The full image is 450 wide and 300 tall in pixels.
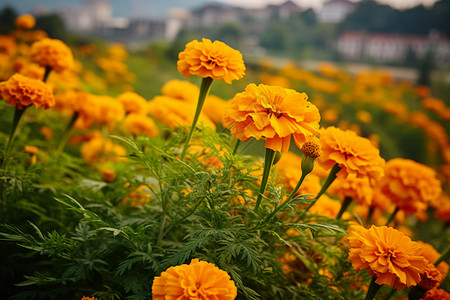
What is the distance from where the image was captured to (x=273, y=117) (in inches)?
29.4

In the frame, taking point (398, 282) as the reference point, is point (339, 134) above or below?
above

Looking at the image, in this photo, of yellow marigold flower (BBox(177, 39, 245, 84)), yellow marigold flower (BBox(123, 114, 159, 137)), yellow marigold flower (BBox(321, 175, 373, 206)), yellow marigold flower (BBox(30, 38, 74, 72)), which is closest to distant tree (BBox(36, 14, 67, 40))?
yellow marigold flower (BBox(30, 38, 74, 72))

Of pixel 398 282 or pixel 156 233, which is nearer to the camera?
pixel 398 282

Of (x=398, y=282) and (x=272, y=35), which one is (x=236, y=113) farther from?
(x=272, y=35)

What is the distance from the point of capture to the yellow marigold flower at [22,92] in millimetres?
1061

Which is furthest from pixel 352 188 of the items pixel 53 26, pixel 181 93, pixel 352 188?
pixel 53 26

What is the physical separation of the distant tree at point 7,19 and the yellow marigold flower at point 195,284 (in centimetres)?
966

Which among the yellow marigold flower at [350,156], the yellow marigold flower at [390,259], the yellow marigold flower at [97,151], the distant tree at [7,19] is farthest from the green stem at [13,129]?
the distant tree at [7,19]

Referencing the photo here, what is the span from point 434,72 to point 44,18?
45.9 ft

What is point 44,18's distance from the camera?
10.1 meters

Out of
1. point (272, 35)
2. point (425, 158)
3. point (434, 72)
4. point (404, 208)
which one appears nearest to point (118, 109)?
point (404, 208)

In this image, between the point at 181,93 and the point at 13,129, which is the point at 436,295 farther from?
the point at 13,129

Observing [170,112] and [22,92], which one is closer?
[22,92]

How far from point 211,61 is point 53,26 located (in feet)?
35.6
